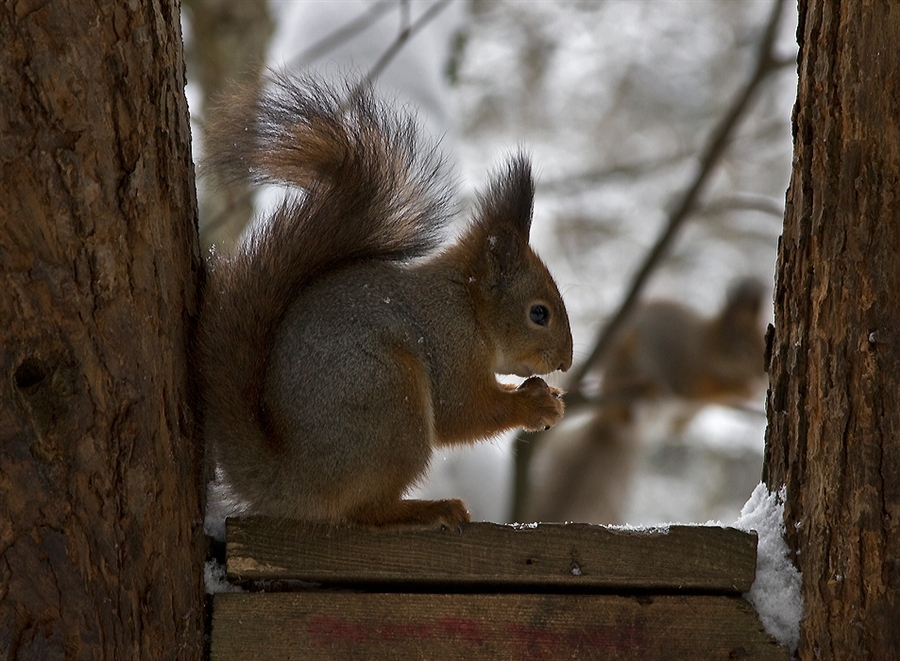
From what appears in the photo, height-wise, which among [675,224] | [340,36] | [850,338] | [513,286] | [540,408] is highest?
[340,36]

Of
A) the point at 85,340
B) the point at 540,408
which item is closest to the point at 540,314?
the point at 540,408

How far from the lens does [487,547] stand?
1573 mm

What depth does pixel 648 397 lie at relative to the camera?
4633 millimetres

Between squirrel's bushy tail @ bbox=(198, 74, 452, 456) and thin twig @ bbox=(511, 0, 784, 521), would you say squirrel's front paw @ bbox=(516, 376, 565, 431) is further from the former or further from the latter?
thin twig @ bbox=(511, 0, 784, 521)

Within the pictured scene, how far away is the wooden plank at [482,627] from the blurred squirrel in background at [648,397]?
9.55ft

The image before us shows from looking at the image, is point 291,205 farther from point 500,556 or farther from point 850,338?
point 850,338

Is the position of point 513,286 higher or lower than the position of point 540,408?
higher

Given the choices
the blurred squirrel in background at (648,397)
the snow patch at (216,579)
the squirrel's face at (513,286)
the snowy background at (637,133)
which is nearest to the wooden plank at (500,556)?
the snow patch at (216,579)

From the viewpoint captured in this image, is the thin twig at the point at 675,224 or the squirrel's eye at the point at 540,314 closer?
the squirrel's eye at the point at 540,314

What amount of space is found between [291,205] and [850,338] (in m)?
0.84

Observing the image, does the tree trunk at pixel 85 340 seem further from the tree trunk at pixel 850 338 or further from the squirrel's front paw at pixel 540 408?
the tree trunk at pixel 850 338

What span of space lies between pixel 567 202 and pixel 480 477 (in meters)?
2.66

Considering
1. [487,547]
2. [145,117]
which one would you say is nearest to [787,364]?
[487,547]

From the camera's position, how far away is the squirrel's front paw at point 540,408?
180cm
